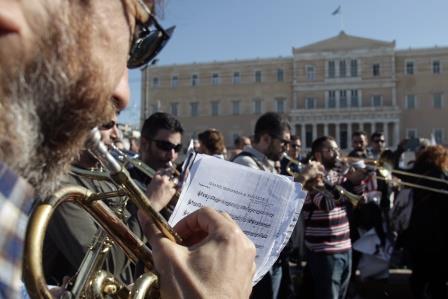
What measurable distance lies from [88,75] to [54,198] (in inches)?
16.9

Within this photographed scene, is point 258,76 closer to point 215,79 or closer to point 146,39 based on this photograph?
point 215,79

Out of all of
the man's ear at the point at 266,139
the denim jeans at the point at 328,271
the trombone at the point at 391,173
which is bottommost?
the denim jeans at the point at 328,271

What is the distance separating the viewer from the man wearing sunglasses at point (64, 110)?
0.77m

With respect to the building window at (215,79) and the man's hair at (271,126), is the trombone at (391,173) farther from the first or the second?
the building window at (215,79)

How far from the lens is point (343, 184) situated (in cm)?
489

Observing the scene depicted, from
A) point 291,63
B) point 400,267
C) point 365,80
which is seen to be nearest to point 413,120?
point 365,80

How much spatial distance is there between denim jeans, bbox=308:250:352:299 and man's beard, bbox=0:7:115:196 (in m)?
3.39

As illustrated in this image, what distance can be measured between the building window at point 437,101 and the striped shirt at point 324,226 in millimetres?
54046

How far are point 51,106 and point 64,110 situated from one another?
0.03 meters

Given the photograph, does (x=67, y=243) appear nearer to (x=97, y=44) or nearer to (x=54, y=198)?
(x=54, y=198)

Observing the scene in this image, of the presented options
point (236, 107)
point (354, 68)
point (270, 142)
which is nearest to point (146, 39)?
point (270, 142)

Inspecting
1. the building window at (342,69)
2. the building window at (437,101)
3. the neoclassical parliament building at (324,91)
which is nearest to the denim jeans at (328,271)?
the neoclassical parliament building at (324,91)

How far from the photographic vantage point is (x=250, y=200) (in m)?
1.83

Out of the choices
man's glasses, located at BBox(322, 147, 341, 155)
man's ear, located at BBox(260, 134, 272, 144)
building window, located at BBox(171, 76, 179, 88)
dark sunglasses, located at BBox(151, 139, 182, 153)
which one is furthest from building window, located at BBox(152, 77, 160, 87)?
dark sunglasses, located at BBox(151, 139, 182, 153)
